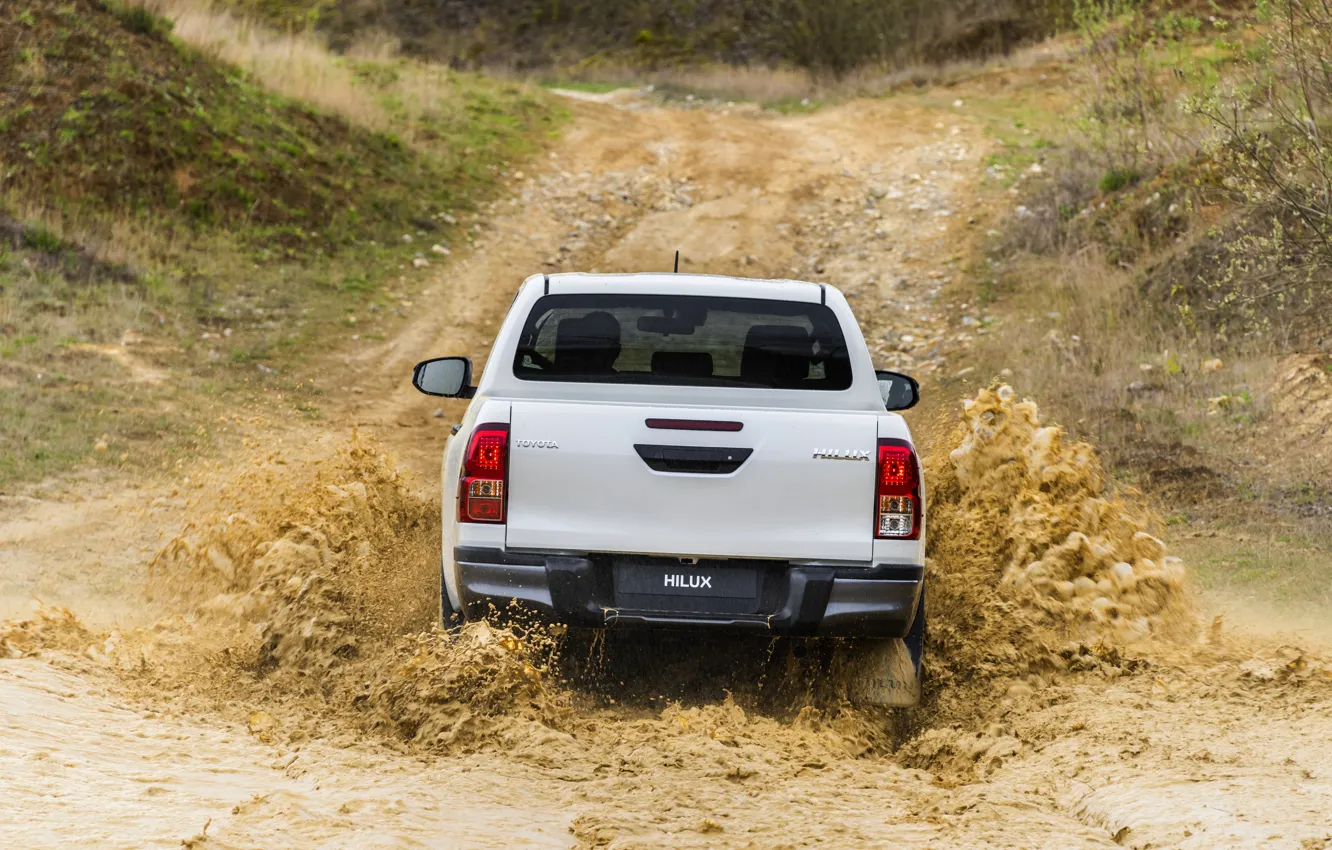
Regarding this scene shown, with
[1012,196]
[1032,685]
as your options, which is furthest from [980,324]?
[1032,685]

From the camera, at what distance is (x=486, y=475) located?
16.4 feet

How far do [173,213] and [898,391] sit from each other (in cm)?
1305

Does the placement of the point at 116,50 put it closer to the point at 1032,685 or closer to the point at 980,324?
the point at 980,324

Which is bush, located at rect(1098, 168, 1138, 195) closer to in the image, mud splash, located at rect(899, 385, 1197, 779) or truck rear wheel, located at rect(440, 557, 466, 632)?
mud splash, located at rect(899, 385, 1197, 779)

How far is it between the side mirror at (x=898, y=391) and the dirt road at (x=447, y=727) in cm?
113

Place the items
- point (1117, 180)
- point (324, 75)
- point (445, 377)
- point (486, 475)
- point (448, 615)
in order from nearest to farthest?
point (486, 475), point (448, 615), point (445, 377), point (1117, 180), point (324, 75)

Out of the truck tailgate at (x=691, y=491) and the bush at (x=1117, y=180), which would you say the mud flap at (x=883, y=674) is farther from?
the bush at (x=1117, y=180)

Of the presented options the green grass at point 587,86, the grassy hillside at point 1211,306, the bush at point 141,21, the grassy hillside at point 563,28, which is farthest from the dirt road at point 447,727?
the grassy hillside at point 563,28

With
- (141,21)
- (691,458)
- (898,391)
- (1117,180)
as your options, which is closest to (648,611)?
(691,458)

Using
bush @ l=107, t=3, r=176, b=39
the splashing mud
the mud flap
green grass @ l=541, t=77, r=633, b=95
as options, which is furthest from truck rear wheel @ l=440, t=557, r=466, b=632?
green grass @ l=541, t=77, r=633, b=95

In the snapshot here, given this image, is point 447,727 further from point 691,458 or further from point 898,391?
point 898,391

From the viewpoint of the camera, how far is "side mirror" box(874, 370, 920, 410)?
621 cm

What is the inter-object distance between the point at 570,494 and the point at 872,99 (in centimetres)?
2288

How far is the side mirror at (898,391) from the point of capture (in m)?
6.21
